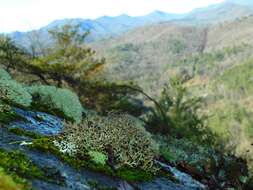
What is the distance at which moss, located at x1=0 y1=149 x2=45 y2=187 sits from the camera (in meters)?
4.19

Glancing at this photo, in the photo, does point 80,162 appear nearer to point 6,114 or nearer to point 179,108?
point 6,114

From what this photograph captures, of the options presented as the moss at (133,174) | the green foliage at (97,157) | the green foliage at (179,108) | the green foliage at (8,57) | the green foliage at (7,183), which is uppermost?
the green foliage at (7,183)

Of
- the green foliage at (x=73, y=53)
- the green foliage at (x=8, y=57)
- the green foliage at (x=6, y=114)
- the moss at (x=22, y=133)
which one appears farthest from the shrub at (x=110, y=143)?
the green foliage at (x=73, y=53)

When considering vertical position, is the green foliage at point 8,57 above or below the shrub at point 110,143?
below

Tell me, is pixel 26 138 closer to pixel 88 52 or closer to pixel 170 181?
pixel 170 181

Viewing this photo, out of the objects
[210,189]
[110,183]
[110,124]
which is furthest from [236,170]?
[110,183]

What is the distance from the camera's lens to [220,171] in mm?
8773

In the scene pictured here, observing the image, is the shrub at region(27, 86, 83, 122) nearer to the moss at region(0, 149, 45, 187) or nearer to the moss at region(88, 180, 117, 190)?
the moss at region(88, 180, 117, 190)

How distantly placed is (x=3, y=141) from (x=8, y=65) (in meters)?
9.06

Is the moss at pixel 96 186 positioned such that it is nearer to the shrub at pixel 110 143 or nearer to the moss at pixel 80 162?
the moss at pixel 80 162

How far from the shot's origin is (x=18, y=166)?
4.48 m

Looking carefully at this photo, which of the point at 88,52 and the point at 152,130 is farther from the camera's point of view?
the point at 88,52

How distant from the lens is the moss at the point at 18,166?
13.7ft

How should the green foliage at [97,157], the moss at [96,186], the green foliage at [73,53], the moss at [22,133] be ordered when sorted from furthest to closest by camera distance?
1. the green foliage at [73,53]
2. the moss at [22,133]
3. the green foliage at [97,157]
4. the moss at [96,186]
